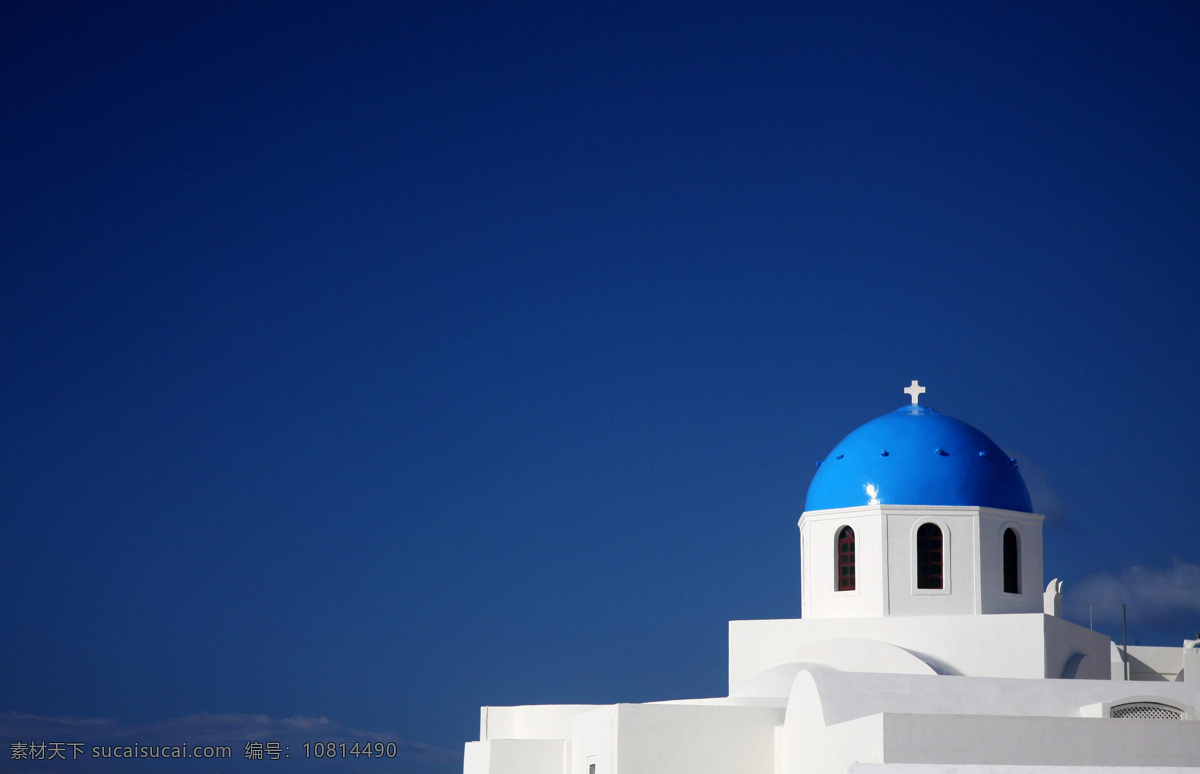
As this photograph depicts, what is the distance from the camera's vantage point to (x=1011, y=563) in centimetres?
2272

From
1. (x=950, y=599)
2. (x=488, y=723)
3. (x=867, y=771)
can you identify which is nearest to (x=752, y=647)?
(x=950, y=599)

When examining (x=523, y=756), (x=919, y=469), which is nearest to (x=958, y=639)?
(x=919, y=469)

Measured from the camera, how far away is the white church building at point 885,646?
17984 millimetres

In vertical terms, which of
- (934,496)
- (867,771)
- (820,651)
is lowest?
(867,771)

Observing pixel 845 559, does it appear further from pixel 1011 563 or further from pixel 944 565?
pixel 1011 563

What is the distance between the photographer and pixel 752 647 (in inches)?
901

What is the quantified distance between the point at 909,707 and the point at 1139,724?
10.4ft

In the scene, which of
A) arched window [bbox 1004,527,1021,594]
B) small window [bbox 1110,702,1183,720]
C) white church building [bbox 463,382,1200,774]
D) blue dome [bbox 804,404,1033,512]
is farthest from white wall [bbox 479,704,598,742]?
small window [bbox 1110,702,1183,720]

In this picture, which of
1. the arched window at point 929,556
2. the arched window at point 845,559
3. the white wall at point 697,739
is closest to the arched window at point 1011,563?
the arched window at point 929,556

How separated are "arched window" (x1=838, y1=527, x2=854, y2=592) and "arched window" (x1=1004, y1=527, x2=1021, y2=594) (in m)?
2.51

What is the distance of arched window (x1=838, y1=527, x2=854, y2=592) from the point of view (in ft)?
74.6

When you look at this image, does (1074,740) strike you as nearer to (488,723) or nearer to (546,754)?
(546,754)

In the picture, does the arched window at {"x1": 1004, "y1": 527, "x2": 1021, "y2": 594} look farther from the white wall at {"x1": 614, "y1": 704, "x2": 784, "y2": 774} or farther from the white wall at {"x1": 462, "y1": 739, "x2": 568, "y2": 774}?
the white wall at {"x1": 462, "y1": 739, "x2": 568, "y2": 774}

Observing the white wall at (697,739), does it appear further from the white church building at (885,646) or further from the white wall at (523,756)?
the white wall at (523,756)
